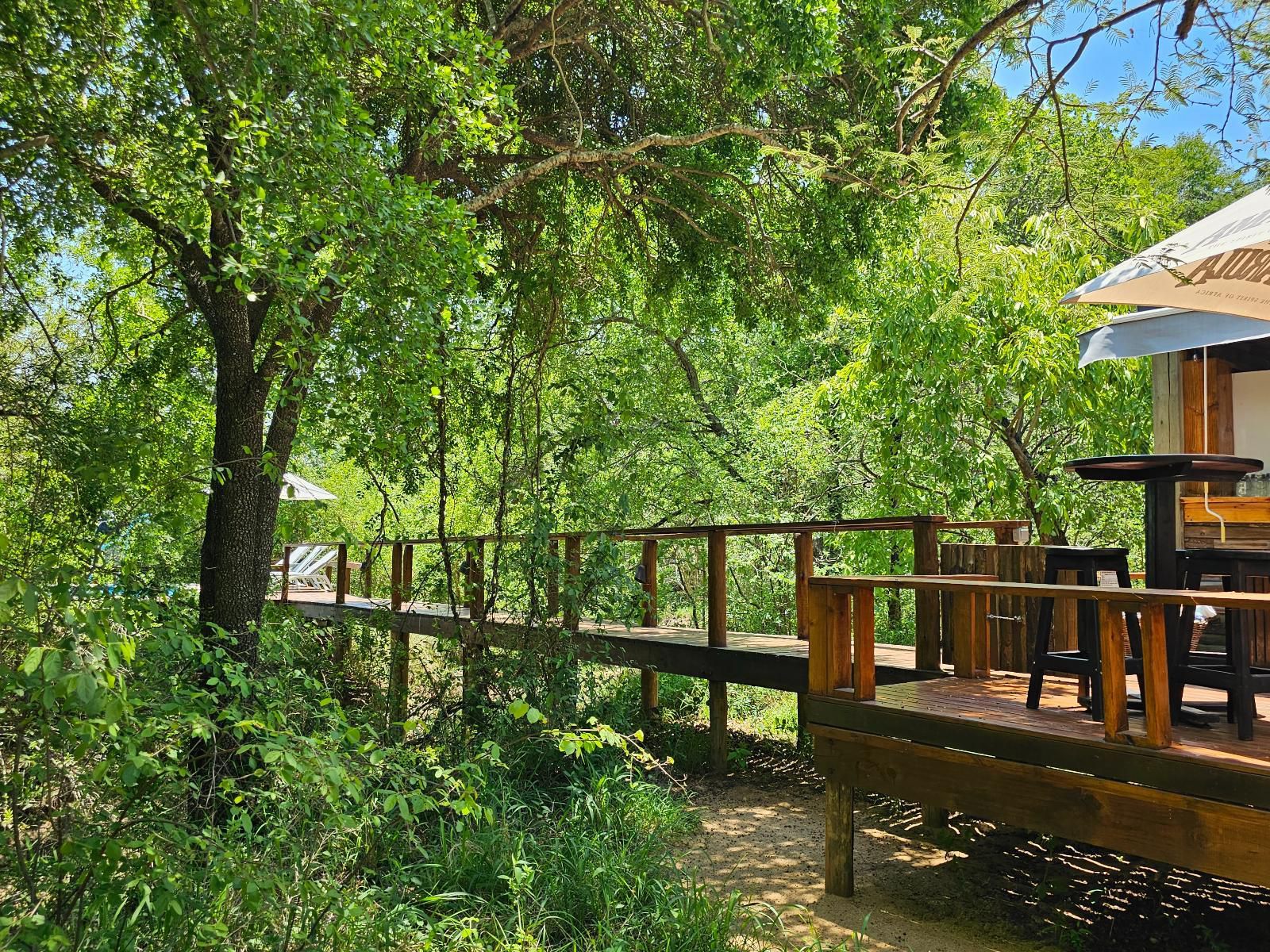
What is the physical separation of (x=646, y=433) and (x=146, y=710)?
389 inches

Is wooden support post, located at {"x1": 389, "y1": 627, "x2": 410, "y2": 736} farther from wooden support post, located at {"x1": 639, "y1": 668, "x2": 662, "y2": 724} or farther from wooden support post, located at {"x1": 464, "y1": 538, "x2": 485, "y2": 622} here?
wooden support post, located at {"x1": 639, "y1": 668, "x2": 662, "y2": 724}

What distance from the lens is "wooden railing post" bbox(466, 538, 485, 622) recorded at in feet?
23.3

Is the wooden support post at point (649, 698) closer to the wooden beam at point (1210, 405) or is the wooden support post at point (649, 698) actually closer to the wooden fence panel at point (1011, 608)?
the wooden fence panel at point (1011, 608)

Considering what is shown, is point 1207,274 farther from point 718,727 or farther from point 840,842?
point 718,727

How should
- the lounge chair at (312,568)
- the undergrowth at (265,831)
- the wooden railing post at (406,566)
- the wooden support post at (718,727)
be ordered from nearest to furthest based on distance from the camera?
the undergrowth at (265,831) < the wooden support post at (718,727) < the wooden railing post at (406,566) < the lounge chair at (312,568)

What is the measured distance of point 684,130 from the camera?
7902 mm

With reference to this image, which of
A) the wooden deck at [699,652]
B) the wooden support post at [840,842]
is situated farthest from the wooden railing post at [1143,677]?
the wooden deck at [699,652]

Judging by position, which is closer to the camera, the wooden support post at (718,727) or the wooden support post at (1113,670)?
the wooden support post at (1113,670)

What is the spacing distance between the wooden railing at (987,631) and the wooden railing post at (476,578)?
2918 mm

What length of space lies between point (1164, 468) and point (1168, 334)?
2.55 m

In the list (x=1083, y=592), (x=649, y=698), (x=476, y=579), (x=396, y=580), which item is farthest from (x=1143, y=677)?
(x=396, y=580)

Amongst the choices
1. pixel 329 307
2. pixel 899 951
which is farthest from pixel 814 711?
pixel 329 307

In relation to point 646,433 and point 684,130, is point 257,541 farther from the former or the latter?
point 646,433

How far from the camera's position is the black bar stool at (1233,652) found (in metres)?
3.71
